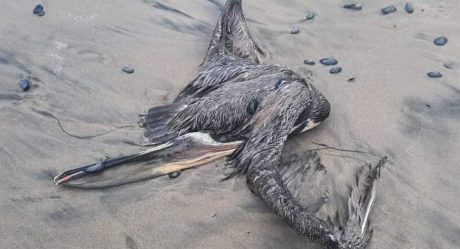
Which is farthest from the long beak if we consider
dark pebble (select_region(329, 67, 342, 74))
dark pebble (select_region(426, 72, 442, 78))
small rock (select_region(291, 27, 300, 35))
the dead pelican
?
dark pebble (select_region(426, 72, 442, 78))

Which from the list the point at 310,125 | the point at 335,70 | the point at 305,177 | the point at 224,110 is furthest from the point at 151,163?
the point at 335,70

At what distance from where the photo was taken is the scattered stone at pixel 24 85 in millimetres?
4748

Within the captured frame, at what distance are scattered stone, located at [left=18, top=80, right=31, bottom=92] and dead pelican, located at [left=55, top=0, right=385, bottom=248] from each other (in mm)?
1142

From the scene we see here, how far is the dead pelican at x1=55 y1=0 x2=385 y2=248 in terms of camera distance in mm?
3850

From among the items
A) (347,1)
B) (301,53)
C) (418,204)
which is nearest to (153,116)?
(301,53)

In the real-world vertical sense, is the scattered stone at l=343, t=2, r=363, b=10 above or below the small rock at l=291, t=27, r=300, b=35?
above

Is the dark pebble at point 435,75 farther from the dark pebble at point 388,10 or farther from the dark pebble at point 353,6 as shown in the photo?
the dark pebble at point 353,6


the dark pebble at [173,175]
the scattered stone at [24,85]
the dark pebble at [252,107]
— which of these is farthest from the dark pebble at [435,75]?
the scattered stone at [24,85]

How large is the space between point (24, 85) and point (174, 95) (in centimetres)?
134

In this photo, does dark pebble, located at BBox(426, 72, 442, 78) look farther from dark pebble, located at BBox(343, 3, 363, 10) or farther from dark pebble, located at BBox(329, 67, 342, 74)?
dark pebble, located at BBox(343, 3, 363, 10)

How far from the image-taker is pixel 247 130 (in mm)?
4375

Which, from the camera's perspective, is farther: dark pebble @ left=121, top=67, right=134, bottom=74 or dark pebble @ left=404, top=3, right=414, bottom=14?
dark pebble @ left=404, top=3, right=414, bottom=14

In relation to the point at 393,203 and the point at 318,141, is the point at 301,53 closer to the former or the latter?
the point at 318,141

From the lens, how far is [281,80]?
179 inches
